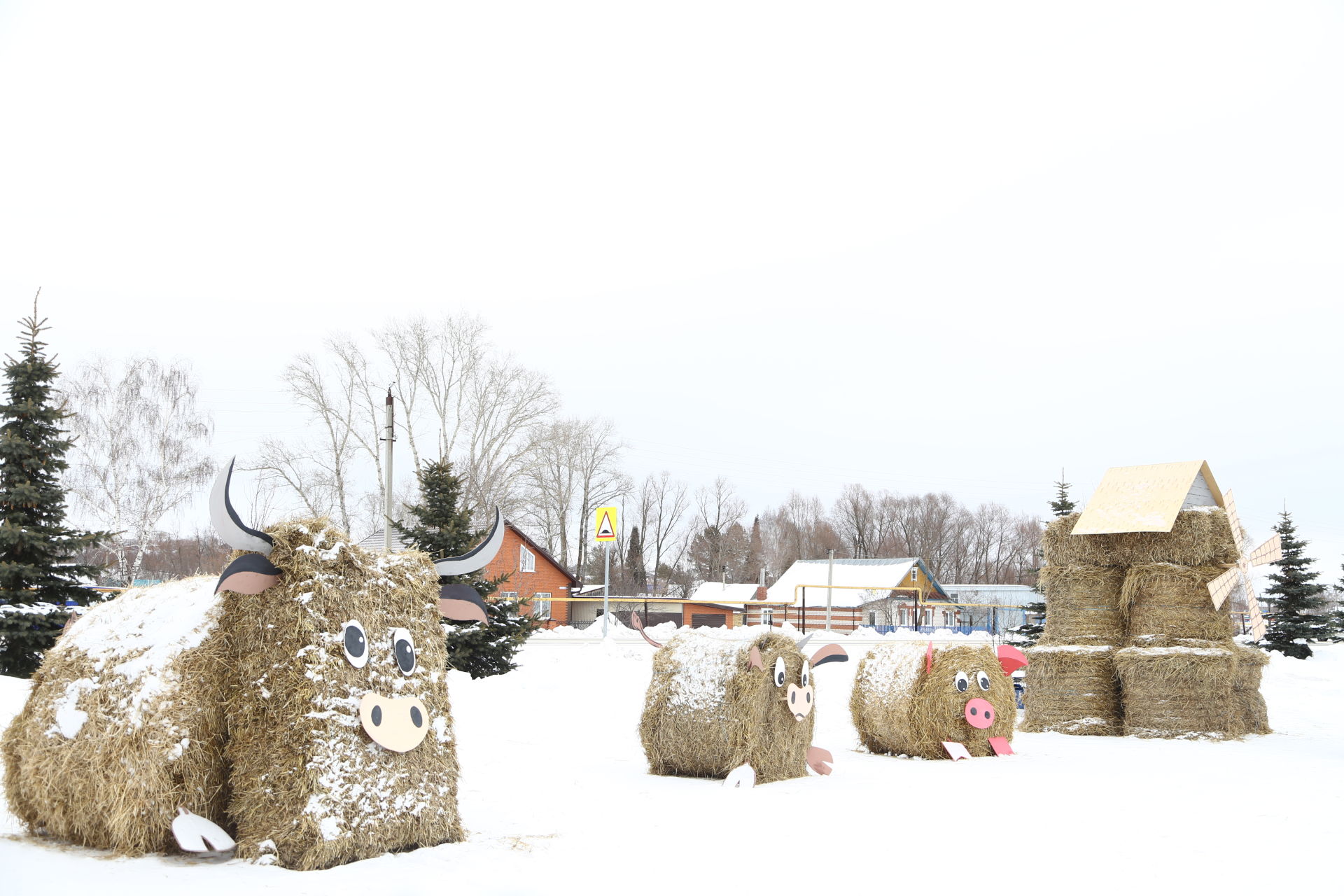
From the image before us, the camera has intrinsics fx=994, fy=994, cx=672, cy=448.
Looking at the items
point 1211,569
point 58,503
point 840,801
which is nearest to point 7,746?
point 840,801

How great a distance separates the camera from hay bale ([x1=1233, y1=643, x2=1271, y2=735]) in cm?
1363

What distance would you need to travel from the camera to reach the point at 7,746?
6.01 meters

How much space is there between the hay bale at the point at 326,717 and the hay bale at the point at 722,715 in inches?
137

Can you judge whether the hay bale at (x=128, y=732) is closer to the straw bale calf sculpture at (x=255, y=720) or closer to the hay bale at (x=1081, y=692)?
the straw bale calf sculpture at (x=255, y=720)

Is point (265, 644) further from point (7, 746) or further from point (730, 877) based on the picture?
point (730, 877)

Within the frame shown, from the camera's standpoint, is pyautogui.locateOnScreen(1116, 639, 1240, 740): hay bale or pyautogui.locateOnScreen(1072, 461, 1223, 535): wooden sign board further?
pyautogui.locateOnScreen(1072, 461, 1223, 535): wooden sign board

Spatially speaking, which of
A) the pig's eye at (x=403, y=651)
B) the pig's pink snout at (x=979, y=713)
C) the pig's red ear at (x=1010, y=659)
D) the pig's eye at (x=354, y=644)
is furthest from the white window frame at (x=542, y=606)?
the pig's eye at (x=354, y=644)

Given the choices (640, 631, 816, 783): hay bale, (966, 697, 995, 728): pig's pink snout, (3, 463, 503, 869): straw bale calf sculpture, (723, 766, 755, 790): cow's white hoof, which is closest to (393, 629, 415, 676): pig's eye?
(3, 463, 503, 869): straw bale calf sculpture

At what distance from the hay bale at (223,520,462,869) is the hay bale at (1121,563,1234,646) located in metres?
11.0

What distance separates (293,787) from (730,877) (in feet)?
8.01

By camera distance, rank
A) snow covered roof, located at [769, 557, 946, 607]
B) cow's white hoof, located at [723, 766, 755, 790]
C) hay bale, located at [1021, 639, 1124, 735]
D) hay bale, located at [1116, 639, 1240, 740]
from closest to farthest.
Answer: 1. cow's white hoof, located at [723, 766, 755, 790]
2. hay bale, located at [1116, 639, 1240, 740]
3. hay bale, located at [1021, 639, 1124, 735]
4. snow covered roof, located at [769, 557, 946, 607]

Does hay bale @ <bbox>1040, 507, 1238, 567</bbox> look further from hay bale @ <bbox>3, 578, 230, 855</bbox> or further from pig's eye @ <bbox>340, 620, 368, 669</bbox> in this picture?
hay bale @ <bbox>3, 578, 230, 855</bbox>

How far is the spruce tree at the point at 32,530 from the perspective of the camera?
480 inches

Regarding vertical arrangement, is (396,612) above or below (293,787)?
above
